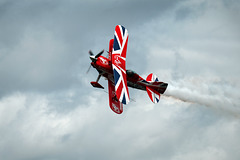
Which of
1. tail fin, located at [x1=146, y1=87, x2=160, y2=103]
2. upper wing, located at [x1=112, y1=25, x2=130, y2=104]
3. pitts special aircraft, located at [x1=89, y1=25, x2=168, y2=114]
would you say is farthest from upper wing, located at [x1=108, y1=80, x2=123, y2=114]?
tail fin, located at [x1=146, y1=87, x2=160, y2=103]

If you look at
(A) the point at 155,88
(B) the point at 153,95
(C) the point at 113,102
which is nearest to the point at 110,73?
(C) the point at 113,102

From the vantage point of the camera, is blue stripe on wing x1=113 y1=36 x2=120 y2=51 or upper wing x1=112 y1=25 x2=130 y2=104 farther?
blue stripe on wing x1=113 y1=36 x2=120 y2=51

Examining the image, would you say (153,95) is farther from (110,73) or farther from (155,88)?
(110,73)

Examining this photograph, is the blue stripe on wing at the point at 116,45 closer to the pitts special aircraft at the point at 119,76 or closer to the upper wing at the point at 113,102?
the pitts special aircraft at the point at 119,76

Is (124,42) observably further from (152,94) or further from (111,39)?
(152,94)

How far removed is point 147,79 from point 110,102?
5.40 meters

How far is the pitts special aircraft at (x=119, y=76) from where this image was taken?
33.8 meters

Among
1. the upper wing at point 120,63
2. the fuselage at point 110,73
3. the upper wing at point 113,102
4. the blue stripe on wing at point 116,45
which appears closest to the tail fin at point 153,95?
the fuselage at point 110,73

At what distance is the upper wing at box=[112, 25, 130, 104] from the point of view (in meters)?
33.1

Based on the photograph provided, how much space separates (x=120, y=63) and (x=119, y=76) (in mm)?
1710

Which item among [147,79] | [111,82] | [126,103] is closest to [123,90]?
[126,103]

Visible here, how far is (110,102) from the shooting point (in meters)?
35.9

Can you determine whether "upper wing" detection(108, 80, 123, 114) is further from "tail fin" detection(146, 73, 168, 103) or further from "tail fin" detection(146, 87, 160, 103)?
"tail fin" detection(146, 73, 168, 103)

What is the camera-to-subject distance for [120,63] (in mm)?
35188
